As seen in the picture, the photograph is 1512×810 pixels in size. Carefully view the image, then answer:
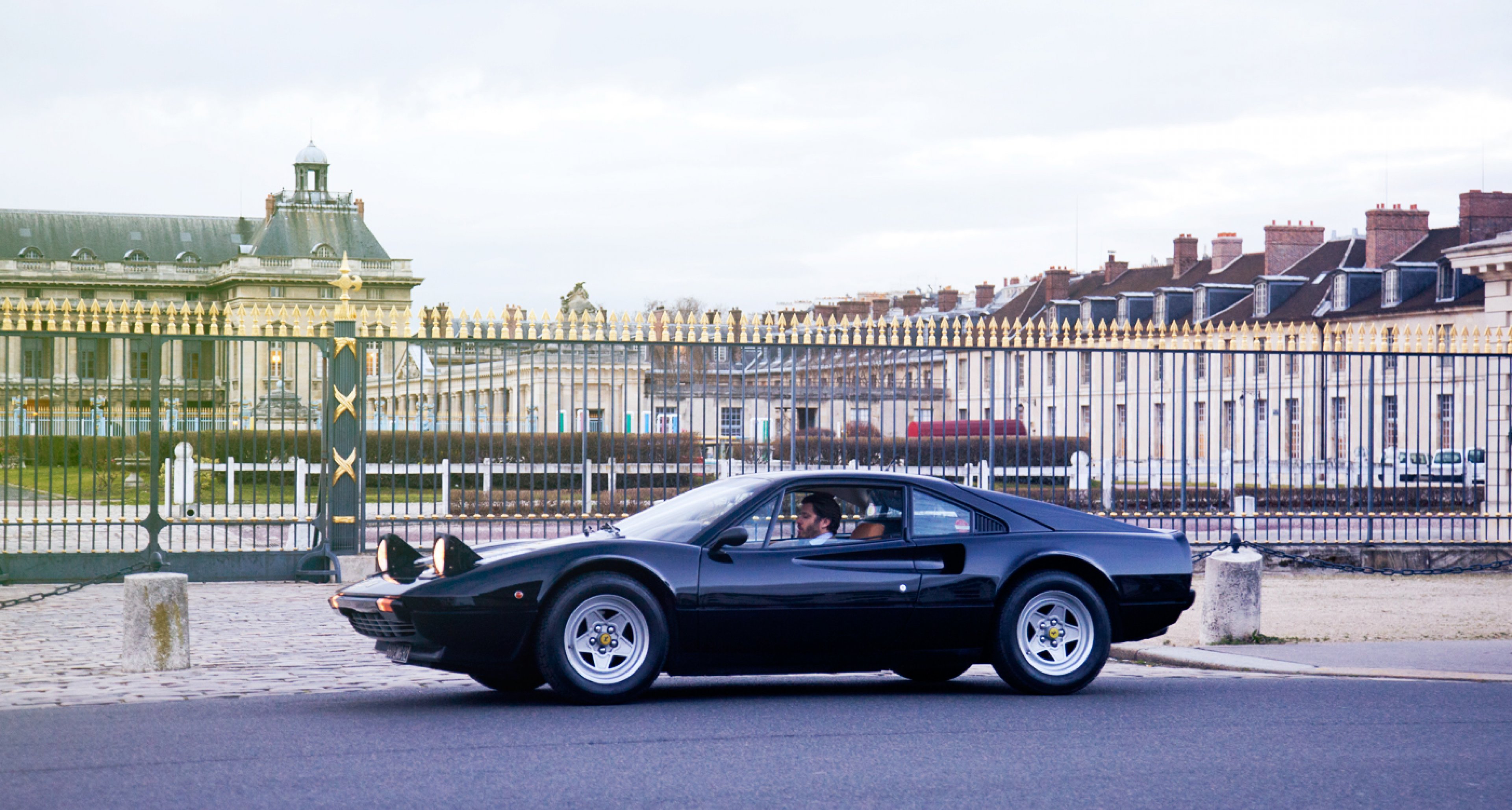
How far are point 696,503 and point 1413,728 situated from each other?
3935 millimetres

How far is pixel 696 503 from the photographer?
348 inches

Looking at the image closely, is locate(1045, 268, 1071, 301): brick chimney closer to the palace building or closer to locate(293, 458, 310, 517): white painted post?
the palace building

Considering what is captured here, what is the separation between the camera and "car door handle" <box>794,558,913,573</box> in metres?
8.48

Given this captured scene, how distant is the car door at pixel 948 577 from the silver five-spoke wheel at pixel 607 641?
1566 mm

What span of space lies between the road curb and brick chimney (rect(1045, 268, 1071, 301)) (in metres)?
64.6

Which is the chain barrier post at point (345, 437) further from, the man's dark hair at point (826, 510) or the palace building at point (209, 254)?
the palace building at point (209, 254)

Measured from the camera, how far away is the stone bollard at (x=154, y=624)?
953cm

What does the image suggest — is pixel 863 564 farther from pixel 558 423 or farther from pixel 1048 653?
pixel 558 423

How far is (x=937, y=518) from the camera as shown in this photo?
881 cm

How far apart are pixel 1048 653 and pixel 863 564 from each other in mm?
1217

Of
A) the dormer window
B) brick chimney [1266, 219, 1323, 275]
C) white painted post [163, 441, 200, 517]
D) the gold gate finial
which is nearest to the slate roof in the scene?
brick chimney [1266, 219, 1323, 275]

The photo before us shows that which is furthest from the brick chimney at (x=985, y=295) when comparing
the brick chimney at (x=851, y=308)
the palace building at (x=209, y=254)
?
the palace building at (x=209, y=254)

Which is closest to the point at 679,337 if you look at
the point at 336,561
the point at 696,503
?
the point at 336,561

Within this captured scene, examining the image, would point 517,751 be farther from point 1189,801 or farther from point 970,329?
point 970,329
